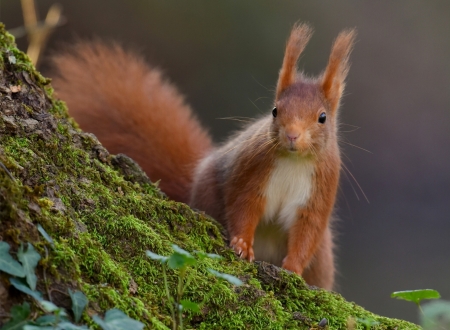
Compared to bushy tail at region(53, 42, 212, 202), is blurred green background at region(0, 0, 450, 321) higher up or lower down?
higher up

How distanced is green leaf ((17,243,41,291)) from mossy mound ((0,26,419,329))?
0.15 ft

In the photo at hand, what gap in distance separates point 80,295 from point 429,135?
197 inches

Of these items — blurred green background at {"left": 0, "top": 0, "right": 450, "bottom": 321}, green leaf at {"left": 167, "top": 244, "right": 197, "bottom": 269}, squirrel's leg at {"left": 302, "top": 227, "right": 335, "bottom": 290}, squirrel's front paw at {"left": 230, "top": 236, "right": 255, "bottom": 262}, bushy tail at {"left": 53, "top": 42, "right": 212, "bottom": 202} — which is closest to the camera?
green leaf at {"left": 167, "top": 244, "right": 197, "bottom": 269}

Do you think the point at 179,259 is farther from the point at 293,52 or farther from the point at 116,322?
the point at 293,52

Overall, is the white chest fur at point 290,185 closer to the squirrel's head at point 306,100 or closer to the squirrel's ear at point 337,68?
the squirrel's head at point 306,100

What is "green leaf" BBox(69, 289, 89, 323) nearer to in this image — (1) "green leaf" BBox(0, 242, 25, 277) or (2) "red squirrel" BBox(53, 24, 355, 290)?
(1) "green leaf" BBox(0, 242, 25, 277)

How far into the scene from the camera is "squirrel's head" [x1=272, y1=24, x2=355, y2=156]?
1.96m

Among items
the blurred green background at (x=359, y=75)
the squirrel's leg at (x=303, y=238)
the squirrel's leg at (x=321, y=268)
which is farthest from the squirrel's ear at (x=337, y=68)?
the blurred green background at (x=359, y=75)

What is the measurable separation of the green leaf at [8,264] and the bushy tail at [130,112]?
171 centimetres

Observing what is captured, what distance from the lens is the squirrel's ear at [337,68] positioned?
208cm

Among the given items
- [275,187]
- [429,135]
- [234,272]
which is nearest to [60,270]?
[234,272]

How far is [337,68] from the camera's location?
84.6 inches

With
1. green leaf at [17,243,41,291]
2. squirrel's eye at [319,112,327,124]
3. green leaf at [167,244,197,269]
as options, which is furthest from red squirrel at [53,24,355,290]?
green leaf at [17,243,41,291]

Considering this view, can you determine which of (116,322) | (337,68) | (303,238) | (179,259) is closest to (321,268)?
(303,238)
